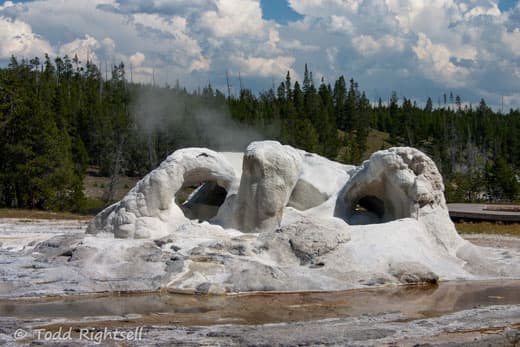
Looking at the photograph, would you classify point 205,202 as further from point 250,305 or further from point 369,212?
point 250,305

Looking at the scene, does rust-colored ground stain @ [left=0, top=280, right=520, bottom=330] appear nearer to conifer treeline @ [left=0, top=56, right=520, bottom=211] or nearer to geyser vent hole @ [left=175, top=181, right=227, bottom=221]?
geyser vent hole @ [left=175, top=181, right=227, bottom=221]

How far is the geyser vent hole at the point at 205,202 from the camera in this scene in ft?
48.7

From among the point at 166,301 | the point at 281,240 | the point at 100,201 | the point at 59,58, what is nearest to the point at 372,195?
the point at 281,240

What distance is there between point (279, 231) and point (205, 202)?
4.15 meters

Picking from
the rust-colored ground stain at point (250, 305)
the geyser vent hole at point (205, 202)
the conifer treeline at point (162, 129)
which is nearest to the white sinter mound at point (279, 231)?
the geyser vent hole at point (205, 202)

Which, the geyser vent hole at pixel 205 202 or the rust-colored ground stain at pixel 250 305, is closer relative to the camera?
the rust-colored ground stain at pixel 250 305

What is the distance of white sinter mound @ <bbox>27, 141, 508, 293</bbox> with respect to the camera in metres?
10.5

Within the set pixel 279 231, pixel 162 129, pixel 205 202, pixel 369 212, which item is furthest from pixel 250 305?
pixel 162 129

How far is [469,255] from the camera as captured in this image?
1198 cm

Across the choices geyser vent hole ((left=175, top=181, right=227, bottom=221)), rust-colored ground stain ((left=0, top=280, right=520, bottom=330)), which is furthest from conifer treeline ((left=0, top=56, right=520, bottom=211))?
rust-colored ground stain ((left=0, top=280, right=520, bottom=330))

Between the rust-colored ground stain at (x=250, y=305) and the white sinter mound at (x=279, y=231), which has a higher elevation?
the white sinter mound at (x=279, y=231)

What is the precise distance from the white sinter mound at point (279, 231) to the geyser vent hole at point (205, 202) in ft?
0.07

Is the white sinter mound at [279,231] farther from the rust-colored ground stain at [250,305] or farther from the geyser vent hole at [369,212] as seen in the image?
the rust-colored ground stain at [250,305]

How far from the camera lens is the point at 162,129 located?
156 ft
